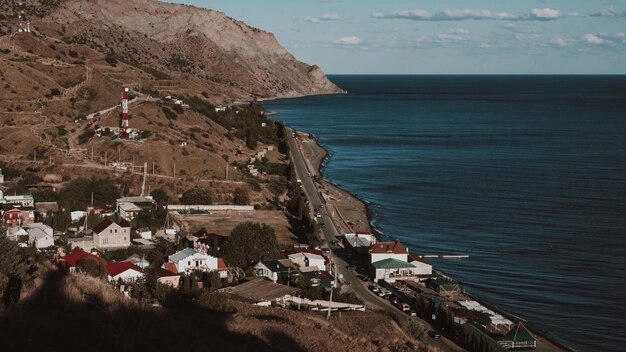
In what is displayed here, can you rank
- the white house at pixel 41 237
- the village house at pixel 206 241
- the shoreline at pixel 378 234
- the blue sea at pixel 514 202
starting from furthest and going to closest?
the village house at pixel 206 241, the blue sea at pixel 514 202, the white house at pixel 41 237, the shoreline at pixel 378 234

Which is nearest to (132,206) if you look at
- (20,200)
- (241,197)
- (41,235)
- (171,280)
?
(20,200)

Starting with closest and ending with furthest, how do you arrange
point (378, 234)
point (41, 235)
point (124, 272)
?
Answer: point (124, 272) < point (41, 235) < point (378, 234)

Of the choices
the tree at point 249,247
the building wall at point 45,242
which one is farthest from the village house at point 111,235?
the tree at point 249,247

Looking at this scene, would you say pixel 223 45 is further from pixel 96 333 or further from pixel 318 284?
pixel 96 333

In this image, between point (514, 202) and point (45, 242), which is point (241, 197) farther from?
point (514, 202)

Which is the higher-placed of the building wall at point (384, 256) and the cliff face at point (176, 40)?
the cliff face at point (176, 40)

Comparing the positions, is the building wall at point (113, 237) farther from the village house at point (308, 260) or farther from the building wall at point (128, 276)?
the village house at point (308, 260)
